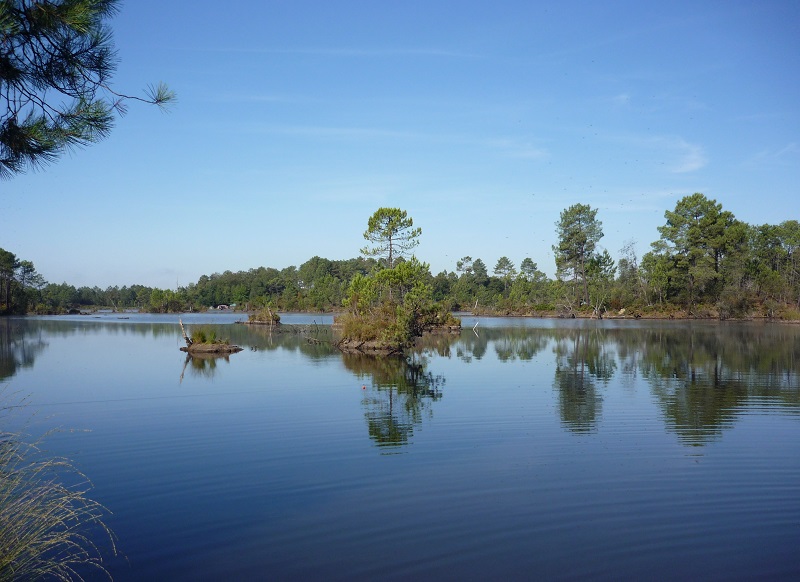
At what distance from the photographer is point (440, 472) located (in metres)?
11.0

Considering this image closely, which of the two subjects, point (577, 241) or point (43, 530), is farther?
point (577, 241)

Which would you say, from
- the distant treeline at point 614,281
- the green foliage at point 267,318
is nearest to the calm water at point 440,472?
the distant treeline at point 614,281

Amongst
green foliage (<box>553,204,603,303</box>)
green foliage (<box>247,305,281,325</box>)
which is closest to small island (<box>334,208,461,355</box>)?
green foliage (<box>247,305,281,325</box>)

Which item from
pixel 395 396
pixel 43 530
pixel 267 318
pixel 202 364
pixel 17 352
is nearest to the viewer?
pixel 43 530

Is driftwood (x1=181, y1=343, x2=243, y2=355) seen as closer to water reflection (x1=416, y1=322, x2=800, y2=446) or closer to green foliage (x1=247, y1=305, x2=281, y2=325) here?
water reflection (x1=416, y1=322, x2=800, y2=446)

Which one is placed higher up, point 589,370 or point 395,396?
point 589,370

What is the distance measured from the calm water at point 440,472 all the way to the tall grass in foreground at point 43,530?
15.5 inches

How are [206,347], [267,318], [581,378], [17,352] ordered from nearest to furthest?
[581,378] → [17,352] → [206,347] → [267,318]

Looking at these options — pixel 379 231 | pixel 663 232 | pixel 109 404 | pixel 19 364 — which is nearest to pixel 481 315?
pixel 663 232

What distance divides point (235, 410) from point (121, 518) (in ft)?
27.8

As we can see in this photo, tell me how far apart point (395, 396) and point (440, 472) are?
28.8ft

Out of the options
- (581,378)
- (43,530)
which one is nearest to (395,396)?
(581,378)

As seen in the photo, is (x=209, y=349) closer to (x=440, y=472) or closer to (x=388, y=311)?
(x=388, y=311)

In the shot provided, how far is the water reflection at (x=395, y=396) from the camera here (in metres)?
14.5
